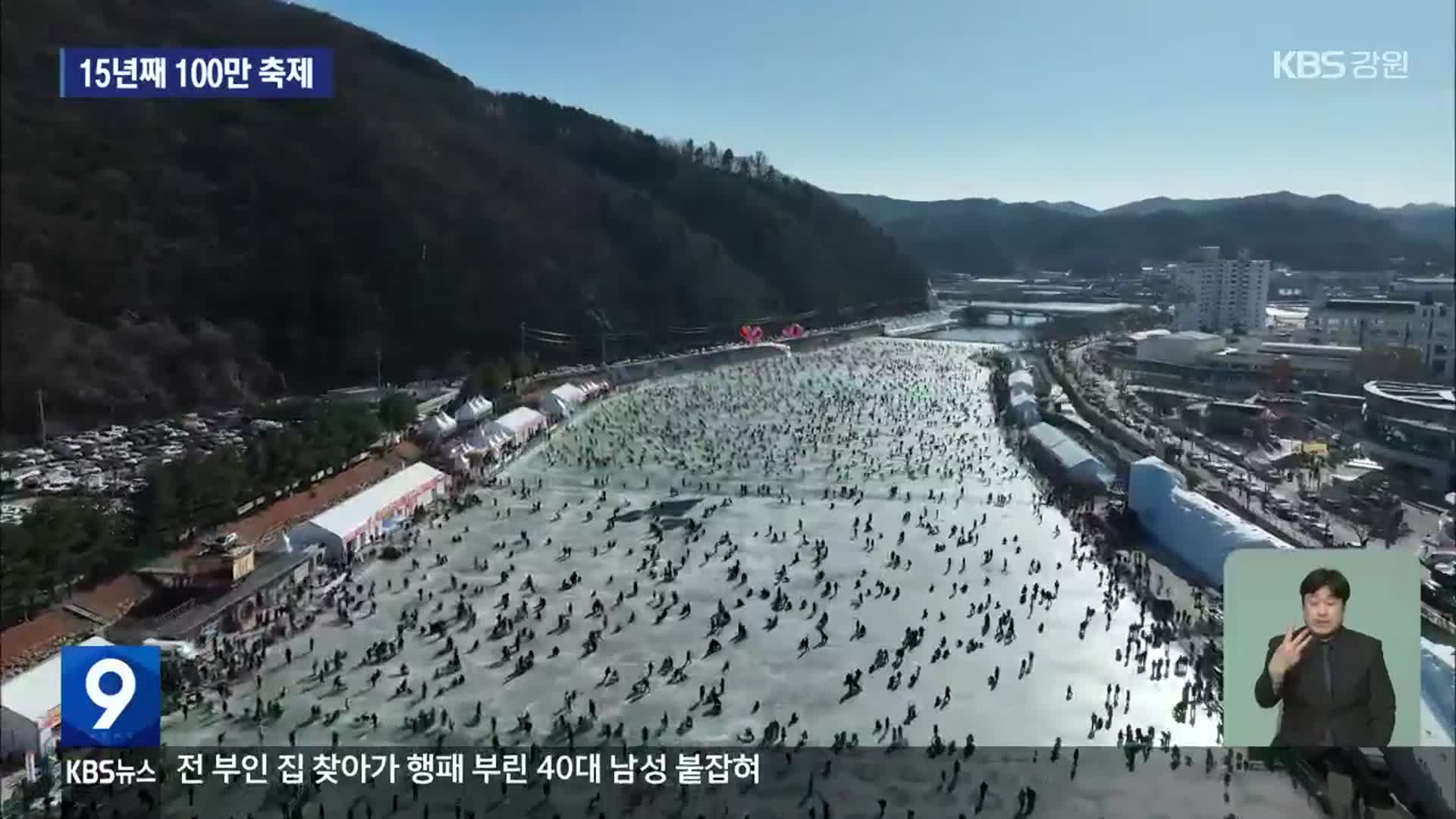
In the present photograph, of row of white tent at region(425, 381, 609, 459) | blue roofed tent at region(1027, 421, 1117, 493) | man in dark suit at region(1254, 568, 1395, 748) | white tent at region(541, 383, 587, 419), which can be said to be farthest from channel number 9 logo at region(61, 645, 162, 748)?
white tent at region(541, 383, 587, 419)

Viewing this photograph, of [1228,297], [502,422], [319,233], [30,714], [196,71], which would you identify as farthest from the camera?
[1228,297]

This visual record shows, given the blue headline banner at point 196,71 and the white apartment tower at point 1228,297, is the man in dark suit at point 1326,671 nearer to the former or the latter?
the blue headline banner at point 196,71

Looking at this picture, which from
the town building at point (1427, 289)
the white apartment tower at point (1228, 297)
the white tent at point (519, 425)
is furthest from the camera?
the white apartment tower at point (1228, 297)

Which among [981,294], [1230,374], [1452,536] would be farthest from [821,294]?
[1452,536]

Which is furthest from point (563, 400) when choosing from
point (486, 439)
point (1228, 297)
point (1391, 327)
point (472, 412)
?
point (1228, 297)

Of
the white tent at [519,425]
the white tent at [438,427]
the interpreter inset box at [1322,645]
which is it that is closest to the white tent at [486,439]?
the white tent at [519,425]

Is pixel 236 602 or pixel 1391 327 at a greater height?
pixel 1391 327

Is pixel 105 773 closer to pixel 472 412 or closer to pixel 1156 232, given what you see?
pixel 472 412
